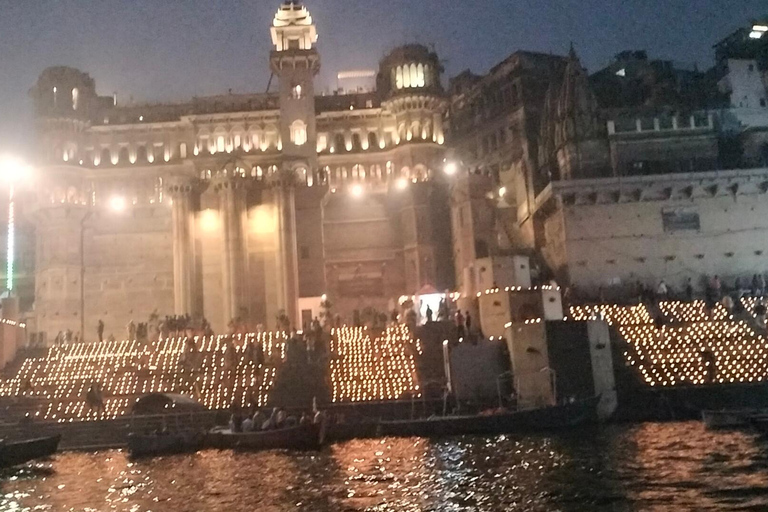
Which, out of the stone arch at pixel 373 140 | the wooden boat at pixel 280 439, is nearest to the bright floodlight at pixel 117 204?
the stone arch at pixel 373 140

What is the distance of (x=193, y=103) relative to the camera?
5928 cm

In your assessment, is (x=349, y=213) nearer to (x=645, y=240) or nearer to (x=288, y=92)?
(x=288, y=92)

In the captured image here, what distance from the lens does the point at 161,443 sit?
25625 millimetres

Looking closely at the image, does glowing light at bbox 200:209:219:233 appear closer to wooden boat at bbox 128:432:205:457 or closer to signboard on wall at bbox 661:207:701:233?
wooden boat at bbox 128:432:205:457

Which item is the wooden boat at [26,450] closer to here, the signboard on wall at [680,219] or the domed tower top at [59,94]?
the signboard on wall at [680,219]


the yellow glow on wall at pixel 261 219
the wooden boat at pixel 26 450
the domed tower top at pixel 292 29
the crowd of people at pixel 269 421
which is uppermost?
the domed tower top at pixel 292 29

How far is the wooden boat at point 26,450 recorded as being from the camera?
79.1 ft

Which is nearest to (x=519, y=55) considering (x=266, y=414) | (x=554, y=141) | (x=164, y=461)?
(x=554, y=141)

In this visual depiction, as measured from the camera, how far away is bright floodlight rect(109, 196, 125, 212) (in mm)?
54281

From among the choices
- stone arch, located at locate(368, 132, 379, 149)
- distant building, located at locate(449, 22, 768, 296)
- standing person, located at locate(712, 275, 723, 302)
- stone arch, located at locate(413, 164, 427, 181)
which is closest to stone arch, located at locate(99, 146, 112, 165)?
stone arch, located at locate(368, 132, 379, 149)

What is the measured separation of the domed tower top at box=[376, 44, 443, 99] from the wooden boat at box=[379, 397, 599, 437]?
33.6 meters

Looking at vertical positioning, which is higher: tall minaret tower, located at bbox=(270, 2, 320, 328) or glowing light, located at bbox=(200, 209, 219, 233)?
tall minaret tower, located at bbox=(270, 2, 320, 328)

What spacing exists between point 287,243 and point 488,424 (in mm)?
25828

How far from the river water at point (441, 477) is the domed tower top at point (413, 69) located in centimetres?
3515
